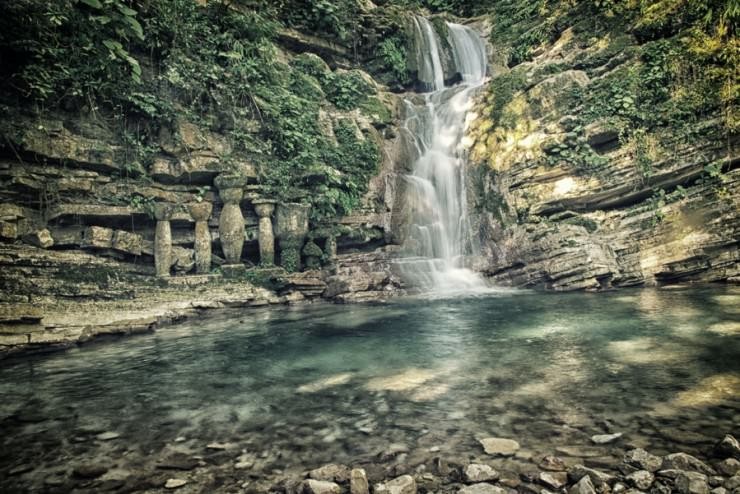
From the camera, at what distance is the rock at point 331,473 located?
2.16 meters

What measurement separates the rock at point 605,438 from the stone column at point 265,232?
9.05 m

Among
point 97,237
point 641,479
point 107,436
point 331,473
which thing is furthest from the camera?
point 97,237

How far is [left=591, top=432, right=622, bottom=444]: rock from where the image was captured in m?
2.36

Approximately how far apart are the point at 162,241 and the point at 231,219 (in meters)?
1.71

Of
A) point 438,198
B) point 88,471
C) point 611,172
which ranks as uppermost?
point 438,198

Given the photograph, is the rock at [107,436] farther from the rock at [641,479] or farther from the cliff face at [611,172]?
the cliff face at [611,172]

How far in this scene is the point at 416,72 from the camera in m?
18.1

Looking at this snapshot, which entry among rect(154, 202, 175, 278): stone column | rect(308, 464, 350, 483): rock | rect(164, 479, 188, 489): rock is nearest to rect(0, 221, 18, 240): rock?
rect(154, 202, 175, 278): stone column

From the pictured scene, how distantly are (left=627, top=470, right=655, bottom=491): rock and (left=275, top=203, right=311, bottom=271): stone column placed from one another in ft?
31.7

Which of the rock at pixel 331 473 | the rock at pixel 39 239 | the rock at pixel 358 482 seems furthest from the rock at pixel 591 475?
the rock at pixel 39 239

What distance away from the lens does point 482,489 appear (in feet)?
6.49

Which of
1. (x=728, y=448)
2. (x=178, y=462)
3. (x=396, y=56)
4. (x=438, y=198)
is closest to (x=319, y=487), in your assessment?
(x=178, y=462)

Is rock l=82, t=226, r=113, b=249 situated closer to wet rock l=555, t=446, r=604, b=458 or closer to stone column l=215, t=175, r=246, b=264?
stone column l=215, t=175, r=246, b=264

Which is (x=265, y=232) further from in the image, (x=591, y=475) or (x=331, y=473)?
(x=591, y=475)
